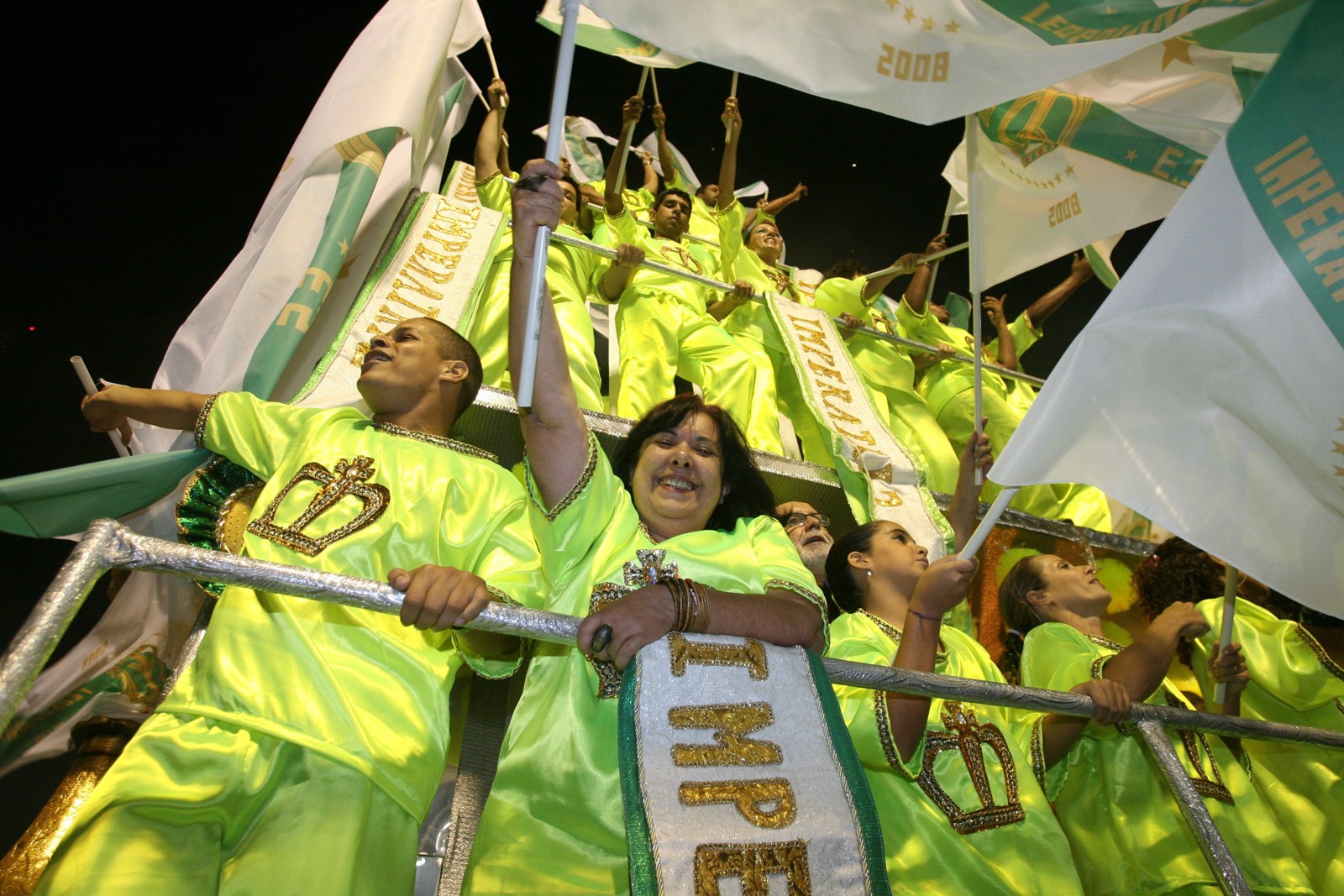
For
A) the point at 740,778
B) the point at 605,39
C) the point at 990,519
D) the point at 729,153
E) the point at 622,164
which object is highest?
the point at 729,153

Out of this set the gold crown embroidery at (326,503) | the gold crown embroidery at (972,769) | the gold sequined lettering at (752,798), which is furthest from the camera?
the gold crown embroidery at (972,769)

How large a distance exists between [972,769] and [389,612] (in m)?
1.25

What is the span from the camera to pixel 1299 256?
1507 mm

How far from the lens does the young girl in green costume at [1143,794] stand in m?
1.90

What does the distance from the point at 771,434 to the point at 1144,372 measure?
220 cm

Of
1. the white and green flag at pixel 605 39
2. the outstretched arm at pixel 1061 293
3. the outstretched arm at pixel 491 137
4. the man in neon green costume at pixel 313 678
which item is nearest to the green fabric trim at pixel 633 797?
the man in neon green costume at pixel 313 678

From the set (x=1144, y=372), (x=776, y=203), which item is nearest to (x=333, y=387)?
(x=1144, y=372)

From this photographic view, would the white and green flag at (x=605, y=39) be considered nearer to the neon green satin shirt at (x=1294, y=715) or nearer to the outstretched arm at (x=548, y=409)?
the outstretched arm at (x=548, y=409)

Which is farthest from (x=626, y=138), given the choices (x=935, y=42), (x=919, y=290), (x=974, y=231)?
(x=935, y=42)

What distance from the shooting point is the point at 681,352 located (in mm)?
4039

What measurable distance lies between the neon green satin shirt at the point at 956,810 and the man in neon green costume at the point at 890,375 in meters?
2.22

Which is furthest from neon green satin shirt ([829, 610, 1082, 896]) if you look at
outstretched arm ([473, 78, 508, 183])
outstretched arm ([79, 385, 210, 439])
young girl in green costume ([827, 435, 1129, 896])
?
outstretched arm ([473, 78, 508, 183])

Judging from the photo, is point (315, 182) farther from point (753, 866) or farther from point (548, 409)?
point (753, 866)

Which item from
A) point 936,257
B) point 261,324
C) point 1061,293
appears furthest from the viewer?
point 1061,293
